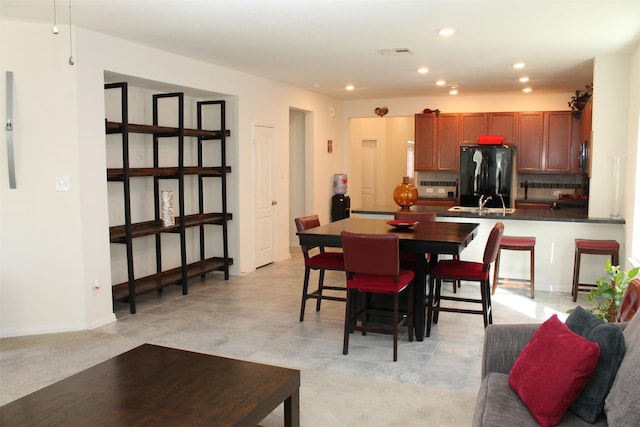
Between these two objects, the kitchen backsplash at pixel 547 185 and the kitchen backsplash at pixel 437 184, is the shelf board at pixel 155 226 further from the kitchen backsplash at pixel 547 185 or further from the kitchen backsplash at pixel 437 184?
the kitchen backsplash at pixel 547 185

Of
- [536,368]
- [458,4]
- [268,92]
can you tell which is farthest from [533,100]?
[536,368]

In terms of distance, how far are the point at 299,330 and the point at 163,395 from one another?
7.56 ft

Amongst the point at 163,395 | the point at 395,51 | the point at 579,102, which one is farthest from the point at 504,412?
the point at 579,102

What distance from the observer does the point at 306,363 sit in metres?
3.90

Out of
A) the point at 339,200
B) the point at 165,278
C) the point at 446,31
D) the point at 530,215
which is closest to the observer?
the point at 446,31

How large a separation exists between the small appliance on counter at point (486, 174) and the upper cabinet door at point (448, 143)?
0.85ft

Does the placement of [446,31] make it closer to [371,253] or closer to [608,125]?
[371,253]

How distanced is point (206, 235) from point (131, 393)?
4.61 metres

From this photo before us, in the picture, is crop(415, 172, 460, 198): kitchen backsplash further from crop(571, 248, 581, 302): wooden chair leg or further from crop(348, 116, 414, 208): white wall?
crop(571, 248, 581, 302): wooden chair leg

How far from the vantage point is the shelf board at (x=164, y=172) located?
504 centimetres

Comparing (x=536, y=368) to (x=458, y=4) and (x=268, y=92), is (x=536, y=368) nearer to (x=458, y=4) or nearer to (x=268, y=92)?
(x=458, y=4)

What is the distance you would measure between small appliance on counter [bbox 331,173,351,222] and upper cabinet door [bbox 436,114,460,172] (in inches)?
65.4

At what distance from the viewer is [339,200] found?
30.7 feet

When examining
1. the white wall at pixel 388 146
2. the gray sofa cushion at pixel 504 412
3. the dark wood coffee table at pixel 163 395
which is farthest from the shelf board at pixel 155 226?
the white wall at pixel 388 146
